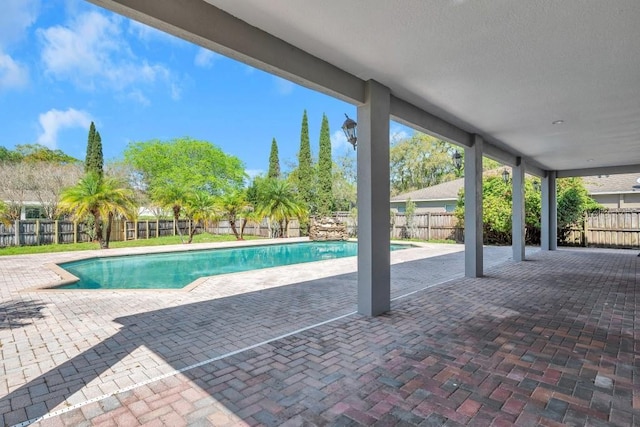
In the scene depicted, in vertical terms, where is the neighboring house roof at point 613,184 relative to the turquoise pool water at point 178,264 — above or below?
above

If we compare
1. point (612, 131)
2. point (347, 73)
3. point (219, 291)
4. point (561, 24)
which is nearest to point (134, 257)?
point (219, 291)

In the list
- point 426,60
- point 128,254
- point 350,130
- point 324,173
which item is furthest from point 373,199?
point 324,173

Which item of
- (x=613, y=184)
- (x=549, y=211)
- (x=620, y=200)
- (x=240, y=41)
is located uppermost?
(x=613, y=184)

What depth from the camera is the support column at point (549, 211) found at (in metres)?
12.4

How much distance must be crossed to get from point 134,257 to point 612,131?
1425cm

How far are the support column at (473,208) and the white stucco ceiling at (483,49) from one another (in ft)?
4.37

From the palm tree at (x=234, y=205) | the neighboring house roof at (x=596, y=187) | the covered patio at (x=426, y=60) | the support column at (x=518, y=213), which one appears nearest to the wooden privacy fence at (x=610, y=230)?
the neighboring house roof at (x=596, y=187)

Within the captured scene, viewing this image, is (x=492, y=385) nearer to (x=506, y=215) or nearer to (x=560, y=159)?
(x=560, y=159)

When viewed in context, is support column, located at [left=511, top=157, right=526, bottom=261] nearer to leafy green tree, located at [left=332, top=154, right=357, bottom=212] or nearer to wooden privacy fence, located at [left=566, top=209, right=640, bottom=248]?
wooden privacy fence, located at [left=566, top=209, right=640, bottom=248]

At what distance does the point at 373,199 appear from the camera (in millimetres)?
4414

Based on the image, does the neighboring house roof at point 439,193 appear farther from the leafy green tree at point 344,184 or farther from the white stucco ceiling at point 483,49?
the white stucco ceiling at point 483,49

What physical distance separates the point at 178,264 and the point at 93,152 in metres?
13.0

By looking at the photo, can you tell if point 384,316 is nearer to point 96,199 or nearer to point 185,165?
point 96,199

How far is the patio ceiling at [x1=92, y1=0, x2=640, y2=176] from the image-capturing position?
273 centimetres
